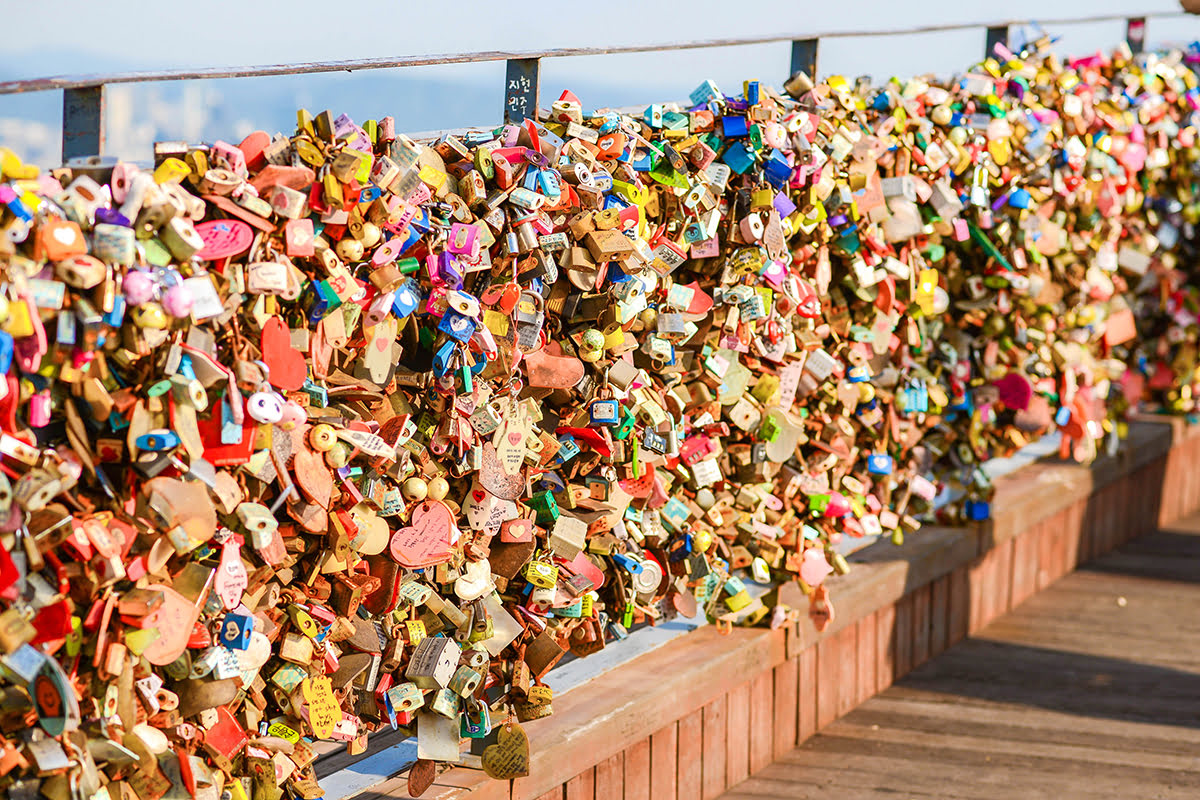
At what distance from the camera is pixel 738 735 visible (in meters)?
3.21

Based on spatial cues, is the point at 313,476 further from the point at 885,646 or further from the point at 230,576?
the point at 885,646

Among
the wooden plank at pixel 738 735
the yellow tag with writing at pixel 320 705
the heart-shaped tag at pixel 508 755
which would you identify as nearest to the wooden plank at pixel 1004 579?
the wooden plank at pixel 738 735

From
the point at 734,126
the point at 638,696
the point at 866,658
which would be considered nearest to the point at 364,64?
the point at 734,126

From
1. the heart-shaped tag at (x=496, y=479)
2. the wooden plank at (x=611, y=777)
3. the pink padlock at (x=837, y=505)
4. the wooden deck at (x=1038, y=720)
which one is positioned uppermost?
the heart-shaped tag at (x=496, y=479)

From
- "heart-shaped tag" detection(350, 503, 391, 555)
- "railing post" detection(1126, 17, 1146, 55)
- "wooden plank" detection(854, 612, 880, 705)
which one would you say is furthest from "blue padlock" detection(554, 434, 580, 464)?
"railing post" detection(1126, 17, 1146, 55)

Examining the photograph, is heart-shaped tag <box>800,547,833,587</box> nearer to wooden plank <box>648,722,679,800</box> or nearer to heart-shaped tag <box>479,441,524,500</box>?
wooden plank <box>648,722,679,800</box>

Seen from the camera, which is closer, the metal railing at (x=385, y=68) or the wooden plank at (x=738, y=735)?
the metal railing at (x=385, y=68)

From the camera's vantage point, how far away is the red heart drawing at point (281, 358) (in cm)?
189

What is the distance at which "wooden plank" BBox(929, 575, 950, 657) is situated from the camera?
13.4 feet

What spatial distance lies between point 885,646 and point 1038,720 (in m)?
0.46

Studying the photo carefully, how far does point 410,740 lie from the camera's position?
8.64 feet

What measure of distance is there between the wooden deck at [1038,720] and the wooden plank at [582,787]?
0.56m

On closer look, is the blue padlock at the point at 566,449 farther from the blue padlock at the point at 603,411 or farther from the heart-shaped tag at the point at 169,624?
the heart-shaped tag at the point at 169,624

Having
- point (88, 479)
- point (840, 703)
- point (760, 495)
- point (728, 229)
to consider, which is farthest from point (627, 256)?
point (840, 703)
